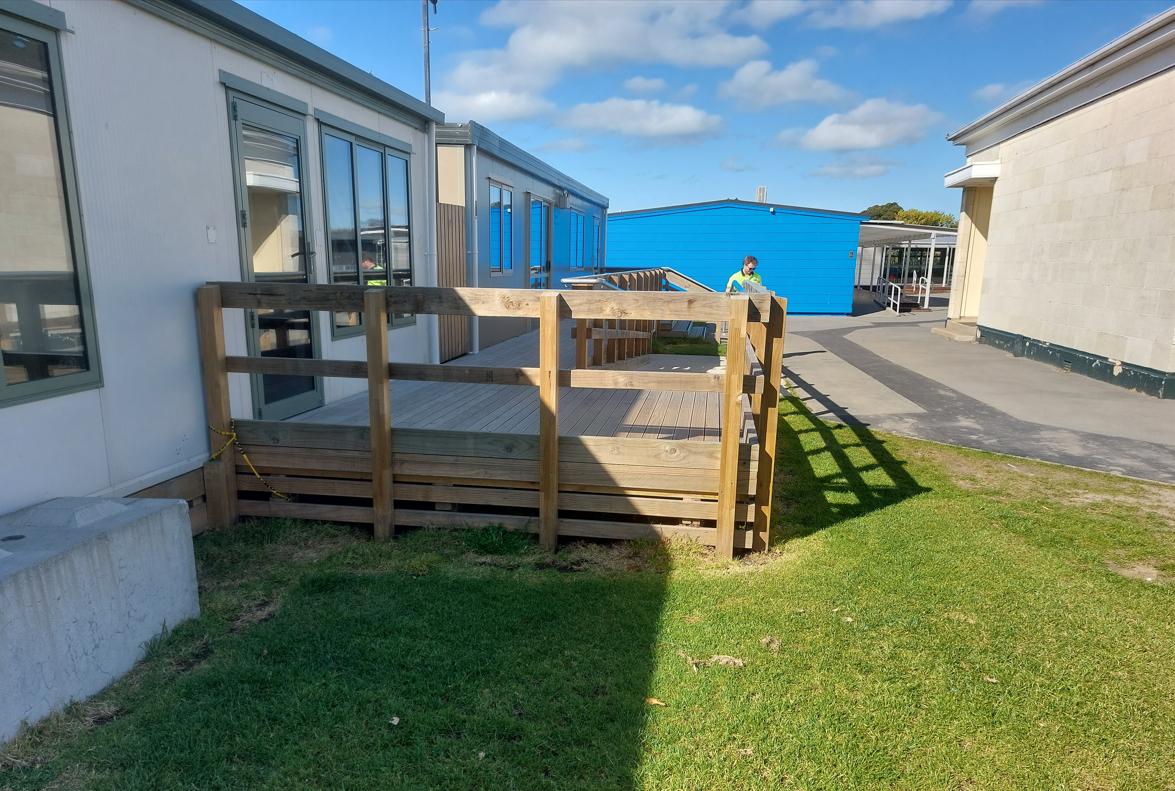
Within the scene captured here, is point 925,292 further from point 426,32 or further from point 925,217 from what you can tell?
point 925,217

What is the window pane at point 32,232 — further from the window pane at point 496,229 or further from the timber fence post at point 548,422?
the window pane at point 496,229

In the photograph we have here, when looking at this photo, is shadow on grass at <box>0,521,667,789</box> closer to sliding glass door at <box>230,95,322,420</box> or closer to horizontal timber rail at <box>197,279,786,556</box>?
horizontal timber rail at <box>197,279,786,556</box>

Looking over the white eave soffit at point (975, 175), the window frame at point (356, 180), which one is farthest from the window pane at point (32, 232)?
the white eave soffit at point (975, 175)

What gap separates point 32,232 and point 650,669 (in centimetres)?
339

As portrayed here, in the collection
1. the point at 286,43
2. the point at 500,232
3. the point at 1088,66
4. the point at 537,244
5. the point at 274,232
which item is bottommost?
the point at 274,232

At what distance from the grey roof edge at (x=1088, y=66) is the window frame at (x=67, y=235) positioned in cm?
1158

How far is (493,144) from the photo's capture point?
9625 millimetres

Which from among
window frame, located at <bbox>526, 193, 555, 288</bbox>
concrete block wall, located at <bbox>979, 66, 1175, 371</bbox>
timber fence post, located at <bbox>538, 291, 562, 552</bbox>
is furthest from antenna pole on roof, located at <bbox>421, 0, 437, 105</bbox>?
timber fence post, located at <bbox>538, 291, 562, 552</bbox>

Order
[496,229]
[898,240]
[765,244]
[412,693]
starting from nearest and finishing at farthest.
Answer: [412,693], [496,229], [765,244], [898,240]

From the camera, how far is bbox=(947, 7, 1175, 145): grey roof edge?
9.28 metres

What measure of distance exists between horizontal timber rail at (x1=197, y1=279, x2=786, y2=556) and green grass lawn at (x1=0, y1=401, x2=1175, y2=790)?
212 mm

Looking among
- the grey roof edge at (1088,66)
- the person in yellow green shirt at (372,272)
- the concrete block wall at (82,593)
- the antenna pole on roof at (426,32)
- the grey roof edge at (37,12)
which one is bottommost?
the concrete block wall at (82,593)

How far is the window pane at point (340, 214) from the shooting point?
19.4 ft

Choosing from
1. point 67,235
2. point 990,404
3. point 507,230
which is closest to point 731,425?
point 67,235
